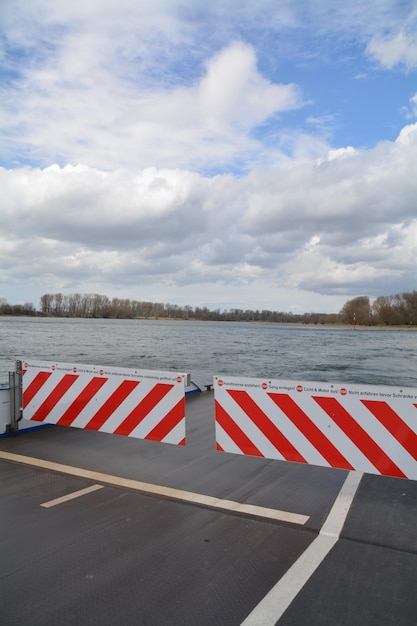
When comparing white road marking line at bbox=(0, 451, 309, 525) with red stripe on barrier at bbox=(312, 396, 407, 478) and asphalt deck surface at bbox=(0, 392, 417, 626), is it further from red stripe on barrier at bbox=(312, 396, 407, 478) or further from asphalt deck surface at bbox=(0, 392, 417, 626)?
red stripe on barrier at bbox=(312, 396, 407, 478)

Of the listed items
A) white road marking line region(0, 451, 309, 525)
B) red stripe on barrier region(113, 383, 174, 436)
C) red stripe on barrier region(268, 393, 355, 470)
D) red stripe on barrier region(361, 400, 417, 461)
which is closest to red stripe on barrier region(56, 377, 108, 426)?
red stripe on barrier region(113, 383, 174, 436)

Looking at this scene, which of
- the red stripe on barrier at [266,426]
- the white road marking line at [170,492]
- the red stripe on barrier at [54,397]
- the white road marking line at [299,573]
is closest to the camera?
the white road marking line at [299,573]

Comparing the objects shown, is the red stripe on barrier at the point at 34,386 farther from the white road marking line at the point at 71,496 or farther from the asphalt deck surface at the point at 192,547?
the white road marking line at the point at 71,496

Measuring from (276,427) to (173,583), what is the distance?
201 cm

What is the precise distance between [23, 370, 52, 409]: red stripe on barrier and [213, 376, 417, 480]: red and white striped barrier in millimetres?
2706

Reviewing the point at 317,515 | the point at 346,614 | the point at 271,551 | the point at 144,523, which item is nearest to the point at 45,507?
the point at 144,523

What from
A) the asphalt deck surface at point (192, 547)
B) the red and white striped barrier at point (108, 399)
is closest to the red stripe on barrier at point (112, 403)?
the red and white striped barrier at point (108, 399)

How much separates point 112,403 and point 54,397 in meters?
1.07

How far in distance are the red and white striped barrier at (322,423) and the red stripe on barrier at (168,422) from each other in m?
0.44

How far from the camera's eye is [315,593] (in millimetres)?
2973

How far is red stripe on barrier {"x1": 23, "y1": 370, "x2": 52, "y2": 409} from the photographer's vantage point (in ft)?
21.1

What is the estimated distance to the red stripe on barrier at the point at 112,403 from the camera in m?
5.58

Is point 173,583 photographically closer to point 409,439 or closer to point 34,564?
point 34,564

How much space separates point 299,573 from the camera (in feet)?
10.5
